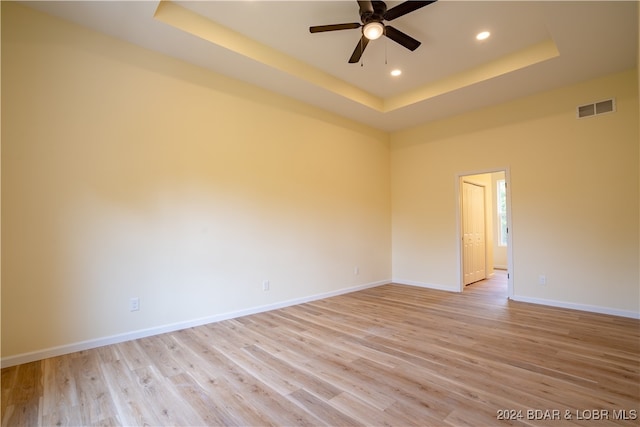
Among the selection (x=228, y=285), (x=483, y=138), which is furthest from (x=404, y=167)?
(x=228, y=285)

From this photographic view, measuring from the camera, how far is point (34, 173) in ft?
8.86

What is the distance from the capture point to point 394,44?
11.9 feet

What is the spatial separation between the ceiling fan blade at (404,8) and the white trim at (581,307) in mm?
4384

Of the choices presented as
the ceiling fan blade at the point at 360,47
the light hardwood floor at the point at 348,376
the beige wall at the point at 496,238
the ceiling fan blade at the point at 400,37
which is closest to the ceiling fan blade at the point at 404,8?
the ceiling fan blade at the point at 400,37

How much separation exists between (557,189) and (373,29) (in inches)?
143

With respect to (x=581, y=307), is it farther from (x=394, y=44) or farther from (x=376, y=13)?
(x=376, y=13)

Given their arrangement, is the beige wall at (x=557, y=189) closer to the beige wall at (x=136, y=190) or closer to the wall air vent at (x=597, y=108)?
the wall air vent at (x=597, y=108)

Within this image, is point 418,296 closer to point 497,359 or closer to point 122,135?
point 497,359

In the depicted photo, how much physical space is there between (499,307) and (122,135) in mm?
5323

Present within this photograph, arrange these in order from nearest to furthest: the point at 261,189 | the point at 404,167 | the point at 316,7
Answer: the point at 316,7 → the point at 261,189 → the point at 404,167

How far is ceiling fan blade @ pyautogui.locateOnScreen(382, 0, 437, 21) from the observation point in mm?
2557

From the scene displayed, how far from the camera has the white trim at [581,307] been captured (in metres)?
3.84

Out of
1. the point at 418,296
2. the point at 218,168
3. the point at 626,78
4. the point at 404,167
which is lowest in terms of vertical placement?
the point at 418,296

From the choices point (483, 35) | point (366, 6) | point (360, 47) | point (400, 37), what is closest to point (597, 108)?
point (483, 35)
